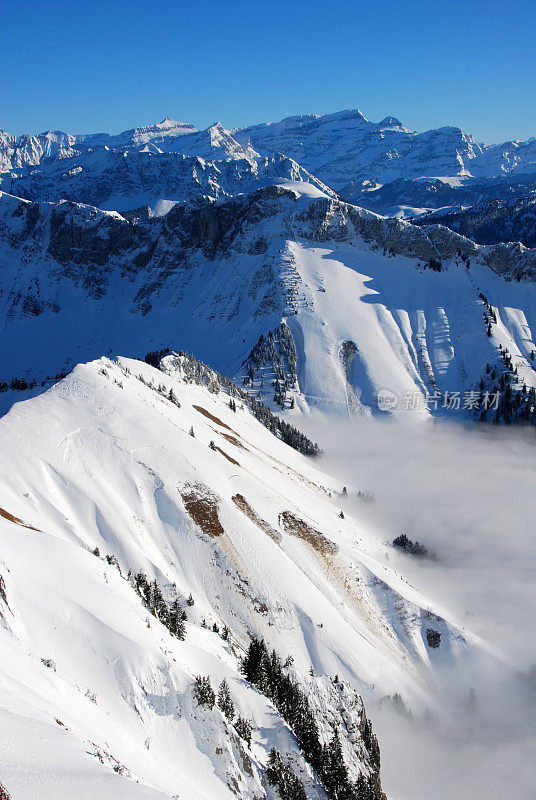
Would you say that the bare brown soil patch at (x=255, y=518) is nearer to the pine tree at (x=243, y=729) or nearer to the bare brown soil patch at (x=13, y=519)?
the bare brown soil patch at (x=13, y=519)

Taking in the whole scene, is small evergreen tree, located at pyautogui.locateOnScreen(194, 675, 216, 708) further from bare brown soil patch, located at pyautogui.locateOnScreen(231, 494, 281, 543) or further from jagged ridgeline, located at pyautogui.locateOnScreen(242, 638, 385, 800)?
bare brown soil patch, located at pyautogui.locateOnScreen(231, 494, 281, 543)

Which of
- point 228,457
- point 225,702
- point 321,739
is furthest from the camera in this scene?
point 228,457

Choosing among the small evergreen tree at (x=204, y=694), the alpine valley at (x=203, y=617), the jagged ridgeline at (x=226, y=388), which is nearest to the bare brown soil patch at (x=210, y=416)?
the alpine valley at (x=203, y=617)

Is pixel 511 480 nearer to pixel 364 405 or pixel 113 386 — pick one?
pixel 364 405

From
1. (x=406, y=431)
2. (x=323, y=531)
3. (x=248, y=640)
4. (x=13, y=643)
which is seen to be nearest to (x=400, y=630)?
(x=323, y=531)

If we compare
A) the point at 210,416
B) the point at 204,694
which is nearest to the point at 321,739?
the point at 204,694

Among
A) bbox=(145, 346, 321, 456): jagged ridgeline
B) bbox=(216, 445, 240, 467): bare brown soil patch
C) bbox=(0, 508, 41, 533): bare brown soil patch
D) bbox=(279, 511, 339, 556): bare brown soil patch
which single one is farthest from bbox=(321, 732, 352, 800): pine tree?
bbox=(145, 346, 321, 456): jagged ridgeline

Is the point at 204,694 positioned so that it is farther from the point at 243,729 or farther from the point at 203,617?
the point at 203,617
